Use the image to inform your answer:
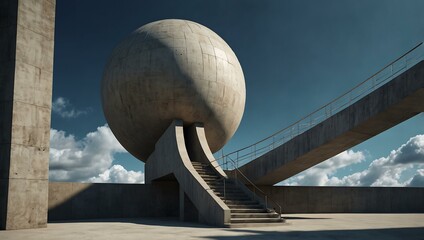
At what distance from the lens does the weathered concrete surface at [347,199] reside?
27.2m

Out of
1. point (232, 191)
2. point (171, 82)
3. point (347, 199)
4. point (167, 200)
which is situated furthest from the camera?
point (347, 199)

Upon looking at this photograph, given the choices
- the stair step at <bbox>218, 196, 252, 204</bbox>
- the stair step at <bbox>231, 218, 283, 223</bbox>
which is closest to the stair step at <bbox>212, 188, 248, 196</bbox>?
the stair step at <bbox>218, 196, 252, 204</bbox>

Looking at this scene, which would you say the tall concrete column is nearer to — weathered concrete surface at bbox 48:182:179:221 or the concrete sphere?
weathered concrete surface at bbox 48:182:179:221

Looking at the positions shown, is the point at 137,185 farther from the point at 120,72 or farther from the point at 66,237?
the point at 66,237

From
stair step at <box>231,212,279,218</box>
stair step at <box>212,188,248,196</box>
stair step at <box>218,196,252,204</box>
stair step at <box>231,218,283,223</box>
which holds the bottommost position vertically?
stair step at <box>231,218,283,223</box>

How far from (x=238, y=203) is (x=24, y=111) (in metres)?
8.69

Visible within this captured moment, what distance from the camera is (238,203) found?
17.6m

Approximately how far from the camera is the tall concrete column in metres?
14.6

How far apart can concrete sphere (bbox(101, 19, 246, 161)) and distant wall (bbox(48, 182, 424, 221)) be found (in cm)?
299

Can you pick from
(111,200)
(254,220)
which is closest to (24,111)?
(254,220)

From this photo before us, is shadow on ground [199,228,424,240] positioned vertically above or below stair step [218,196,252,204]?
below

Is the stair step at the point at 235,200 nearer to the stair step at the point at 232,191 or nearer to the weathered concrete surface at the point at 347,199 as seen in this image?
the stair step at the point at 232,191

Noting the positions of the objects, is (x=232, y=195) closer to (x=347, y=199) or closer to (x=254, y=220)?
(x=254, y=220)

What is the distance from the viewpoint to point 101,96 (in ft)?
84.5
